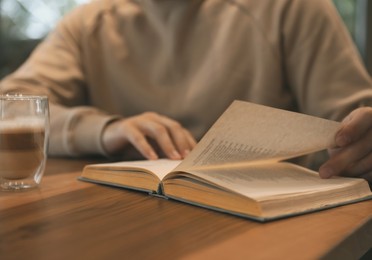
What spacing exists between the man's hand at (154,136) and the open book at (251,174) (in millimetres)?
167

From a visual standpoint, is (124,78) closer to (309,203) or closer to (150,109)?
(150,109)

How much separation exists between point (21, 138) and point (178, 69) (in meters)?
0.64

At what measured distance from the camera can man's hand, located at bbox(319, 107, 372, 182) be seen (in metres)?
0.73

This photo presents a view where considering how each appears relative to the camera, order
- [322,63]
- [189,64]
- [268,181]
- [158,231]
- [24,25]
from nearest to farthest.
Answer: [158,231] → [268,181] → [322,63] → [189,64] → [24,25]

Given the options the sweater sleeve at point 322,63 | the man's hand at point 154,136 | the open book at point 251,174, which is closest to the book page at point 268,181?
the open book at point 251,174

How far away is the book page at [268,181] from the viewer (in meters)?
0.61

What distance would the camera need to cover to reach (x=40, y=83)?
4.40 ft

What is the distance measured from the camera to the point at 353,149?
0.75 meters

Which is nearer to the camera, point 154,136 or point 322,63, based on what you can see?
point 154,136

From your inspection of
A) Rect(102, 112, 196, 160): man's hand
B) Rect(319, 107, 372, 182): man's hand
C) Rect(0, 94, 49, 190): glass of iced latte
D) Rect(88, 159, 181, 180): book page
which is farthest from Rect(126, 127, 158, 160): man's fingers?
Rect(319, 107, 372, 182): man's hand

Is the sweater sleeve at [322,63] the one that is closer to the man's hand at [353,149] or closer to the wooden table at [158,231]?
the man's hand at [353,149]

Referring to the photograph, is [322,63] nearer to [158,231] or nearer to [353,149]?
[353,149]

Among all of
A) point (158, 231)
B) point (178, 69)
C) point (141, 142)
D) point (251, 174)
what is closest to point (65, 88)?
point (178, 69)

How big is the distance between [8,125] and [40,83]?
61 cm
